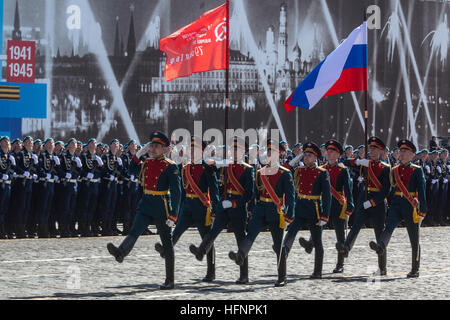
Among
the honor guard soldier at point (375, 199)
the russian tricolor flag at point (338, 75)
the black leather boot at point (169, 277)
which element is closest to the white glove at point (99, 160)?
the russian tricolor flag at point (338, 75)

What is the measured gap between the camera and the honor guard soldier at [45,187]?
1537 cm

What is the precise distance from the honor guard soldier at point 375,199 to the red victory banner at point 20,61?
11.2 metres

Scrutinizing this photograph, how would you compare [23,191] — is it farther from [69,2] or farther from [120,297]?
[69,2]

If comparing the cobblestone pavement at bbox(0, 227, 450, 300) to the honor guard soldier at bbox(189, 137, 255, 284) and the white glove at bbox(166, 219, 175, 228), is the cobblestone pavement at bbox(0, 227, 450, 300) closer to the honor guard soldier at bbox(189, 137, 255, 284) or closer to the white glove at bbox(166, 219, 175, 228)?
the honor guard soldier at bbox(189, 137, 255, 284)

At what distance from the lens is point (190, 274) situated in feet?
36.6

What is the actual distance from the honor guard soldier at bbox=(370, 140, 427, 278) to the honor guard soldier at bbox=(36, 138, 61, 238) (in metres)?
6.18

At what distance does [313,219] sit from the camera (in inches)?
434

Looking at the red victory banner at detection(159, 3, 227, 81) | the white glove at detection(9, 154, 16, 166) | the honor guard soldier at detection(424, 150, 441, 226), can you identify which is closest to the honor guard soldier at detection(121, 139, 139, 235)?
the white glove at detection(9, 154, 16, 166)

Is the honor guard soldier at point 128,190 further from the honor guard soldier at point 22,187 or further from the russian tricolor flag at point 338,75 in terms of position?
the russian tricolor flag at point 338,75

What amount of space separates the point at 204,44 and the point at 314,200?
2907 mm

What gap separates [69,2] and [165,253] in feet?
45.7

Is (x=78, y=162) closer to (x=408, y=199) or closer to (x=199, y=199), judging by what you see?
(x=199, y=199)

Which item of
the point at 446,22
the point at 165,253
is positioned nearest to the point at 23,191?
the point at 165,253

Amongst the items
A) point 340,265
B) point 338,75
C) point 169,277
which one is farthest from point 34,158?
point 169,277
